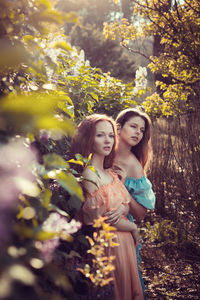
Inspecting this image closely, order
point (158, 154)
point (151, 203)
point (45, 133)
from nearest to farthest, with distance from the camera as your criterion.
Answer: point (45, 133)
point (151, 203)
point (158, 154)

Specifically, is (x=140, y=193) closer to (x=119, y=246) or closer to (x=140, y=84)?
(x=119, y=246)

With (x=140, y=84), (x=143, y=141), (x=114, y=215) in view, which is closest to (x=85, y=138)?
(x=114, y=215)

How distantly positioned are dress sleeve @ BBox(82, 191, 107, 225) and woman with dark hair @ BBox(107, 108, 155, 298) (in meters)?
0.50

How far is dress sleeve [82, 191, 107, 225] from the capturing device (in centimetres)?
→ 205

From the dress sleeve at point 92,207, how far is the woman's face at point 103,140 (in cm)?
33

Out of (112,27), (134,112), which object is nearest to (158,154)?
(134,112)

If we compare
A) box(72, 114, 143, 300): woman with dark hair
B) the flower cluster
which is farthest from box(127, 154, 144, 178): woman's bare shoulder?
the flower cluster

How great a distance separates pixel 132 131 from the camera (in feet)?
9.28

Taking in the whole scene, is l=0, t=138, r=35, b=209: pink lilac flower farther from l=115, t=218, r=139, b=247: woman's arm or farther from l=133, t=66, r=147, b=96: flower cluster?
l=133, t=66, r=147, b=96: flower cluster

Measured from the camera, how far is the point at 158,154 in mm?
5527

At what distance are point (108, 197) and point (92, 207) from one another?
18 cm

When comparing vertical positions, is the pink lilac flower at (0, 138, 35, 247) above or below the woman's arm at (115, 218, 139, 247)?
above

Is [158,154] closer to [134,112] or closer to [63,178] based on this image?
[134,112]

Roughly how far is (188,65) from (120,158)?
4.32m
